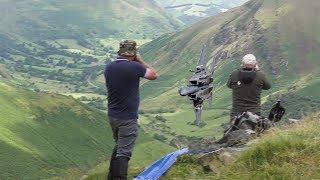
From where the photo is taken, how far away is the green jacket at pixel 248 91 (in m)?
17.5

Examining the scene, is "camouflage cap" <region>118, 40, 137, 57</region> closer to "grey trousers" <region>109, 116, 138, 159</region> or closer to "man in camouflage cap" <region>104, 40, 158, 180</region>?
"man in camouflage cap" <region>104, 40, 158, 180</region>

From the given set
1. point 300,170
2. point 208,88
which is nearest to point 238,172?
point 300,170

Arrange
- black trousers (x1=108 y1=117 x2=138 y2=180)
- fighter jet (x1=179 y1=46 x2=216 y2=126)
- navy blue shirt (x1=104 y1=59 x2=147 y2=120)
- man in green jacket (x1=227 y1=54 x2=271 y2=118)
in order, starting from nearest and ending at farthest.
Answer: navy blue shirt (x1=104 y1=59 x2=147 y2=120), black trousers (x1=108 y1=117 x2=138 y2=180), fighter jet (x1=179 y1=46 x2=216 y2=126), man in green jacket (x1=227 y1=54 x2=271 y2=118)

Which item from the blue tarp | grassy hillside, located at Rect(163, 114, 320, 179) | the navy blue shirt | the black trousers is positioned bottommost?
the blue tarp

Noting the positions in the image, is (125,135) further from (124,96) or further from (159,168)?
(159,168)

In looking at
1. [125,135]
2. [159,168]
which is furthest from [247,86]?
[125,135]

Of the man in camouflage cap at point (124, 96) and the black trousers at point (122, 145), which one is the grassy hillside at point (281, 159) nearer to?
the black trousers at point (122, 145)

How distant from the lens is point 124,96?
520 inches

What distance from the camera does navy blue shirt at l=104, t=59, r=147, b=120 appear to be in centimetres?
1295

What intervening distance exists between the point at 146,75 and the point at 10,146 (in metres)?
188

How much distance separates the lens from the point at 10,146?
623 ft

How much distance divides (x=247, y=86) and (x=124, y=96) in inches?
243

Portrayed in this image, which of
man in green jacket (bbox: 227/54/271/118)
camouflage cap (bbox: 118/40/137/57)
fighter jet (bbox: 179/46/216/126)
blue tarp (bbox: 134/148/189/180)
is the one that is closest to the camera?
camouflage cap (bbox: 118/40/137/57)

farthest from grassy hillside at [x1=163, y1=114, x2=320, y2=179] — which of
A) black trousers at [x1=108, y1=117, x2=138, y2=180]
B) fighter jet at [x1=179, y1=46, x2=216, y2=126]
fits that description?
fighter jet at [x1=179, y1=46, x2=216, y2=126]
